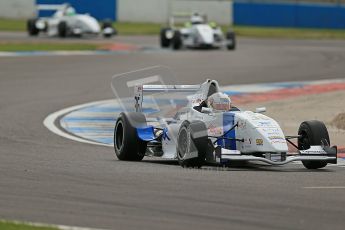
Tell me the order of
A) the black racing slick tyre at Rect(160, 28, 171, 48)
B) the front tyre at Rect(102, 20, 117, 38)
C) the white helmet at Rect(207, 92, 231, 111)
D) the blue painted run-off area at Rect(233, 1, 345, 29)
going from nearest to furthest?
the white helmet at Rect(207, 92, 231, 111) < the black racing slick tyre at Rect(160, 28, 171, 48) < the front tyre at Rect(102, 20, 117, 38) < the blue painted run-off area at Rect(233, 1, 345, 29)

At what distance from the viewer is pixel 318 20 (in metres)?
57.4

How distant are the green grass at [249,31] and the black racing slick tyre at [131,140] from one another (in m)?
36.5

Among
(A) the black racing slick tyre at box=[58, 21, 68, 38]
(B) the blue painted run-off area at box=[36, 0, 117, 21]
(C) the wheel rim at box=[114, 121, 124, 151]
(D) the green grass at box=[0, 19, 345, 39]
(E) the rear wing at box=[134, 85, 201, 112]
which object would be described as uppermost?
(E) the rear wing at box=[134, 85, 201, 112]

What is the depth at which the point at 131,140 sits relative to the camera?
14203 mm

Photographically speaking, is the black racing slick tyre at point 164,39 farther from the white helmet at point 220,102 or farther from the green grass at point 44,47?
the white helmet at point 220,102

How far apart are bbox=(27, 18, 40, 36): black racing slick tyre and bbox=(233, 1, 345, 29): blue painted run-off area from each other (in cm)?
1456

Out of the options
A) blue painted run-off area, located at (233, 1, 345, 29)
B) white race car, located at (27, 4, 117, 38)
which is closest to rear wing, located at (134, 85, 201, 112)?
white race car, located at (27, 4, 117, 38)

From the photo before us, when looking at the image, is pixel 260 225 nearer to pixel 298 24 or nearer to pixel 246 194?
pixel 246 194

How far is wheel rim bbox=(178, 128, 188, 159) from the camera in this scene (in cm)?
1323

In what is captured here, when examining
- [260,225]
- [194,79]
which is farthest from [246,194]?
[194,79]

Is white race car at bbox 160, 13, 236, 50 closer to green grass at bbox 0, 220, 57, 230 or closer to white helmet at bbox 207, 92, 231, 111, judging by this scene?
white helmet at bbox 207, 92, 231, 111

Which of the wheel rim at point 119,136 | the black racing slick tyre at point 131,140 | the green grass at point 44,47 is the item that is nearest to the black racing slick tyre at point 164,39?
the green grass at point 44,47

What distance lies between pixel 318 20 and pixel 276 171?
148 ft

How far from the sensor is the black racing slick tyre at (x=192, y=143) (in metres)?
12.9
